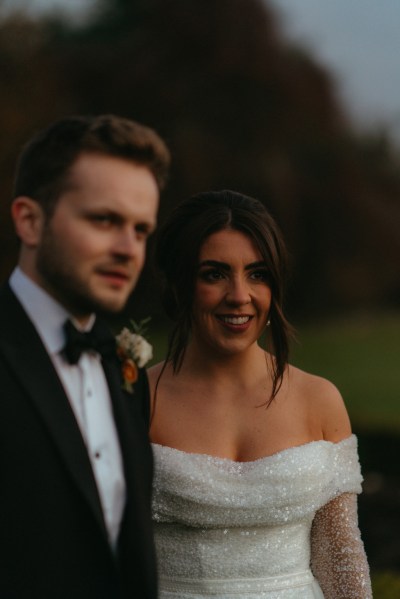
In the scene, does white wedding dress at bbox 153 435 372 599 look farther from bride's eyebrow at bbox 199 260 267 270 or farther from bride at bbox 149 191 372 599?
bride's eyebrow at bbox 199 260 267 270

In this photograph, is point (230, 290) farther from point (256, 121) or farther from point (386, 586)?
point (256, 121)

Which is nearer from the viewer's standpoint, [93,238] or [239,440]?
[93,238]

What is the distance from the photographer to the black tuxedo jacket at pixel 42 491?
2320 mm

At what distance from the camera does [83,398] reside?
2502 mm

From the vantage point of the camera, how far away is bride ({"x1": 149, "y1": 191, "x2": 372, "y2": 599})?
148 inches

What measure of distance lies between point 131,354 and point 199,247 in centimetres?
105

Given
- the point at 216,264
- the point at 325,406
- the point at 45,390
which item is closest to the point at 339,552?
the point at 325,406

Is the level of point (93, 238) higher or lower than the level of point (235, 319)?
higher

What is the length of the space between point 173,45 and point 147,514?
84.3 ft

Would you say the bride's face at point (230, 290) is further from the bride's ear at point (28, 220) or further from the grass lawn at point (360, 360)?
the grass lawn at point (360, 360)

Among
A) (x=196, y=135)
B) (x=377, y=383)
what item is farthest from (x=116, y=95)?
(x=377, y=383)

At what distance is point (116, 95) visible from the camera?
25.2 metres

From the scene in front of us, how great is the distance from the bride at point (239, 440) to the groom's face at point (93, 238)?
1264mm

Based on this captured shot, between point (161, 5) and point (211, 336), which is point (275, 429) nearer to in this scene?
point (211, 336)
